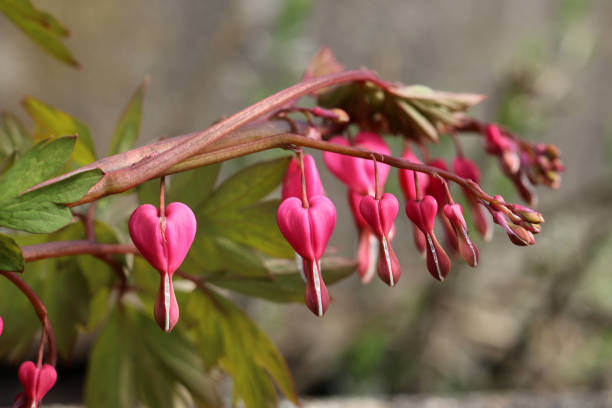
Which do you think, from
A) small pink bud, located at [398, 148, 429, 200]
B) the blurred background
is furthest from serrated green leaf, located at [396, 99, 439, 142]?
the blurred background

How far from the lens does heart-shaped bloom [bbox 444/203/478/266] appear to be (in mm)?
258

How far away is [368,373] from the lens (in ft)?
6.28

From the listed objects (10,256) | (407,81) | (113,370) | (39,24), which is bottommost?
(113,370)

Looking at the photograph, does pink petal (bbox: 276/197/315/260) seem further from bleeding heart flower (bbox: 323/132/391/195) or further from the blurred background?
the blurred background

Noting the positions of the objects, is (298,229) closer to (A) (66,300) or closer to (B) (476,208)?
(B) (476,208)

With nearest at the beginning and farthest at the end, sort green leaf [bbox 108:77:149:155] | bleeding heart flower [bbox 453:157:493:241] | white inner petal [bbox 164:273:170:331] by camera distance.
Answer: white inner petal [bbox 164:273:170:331] → bleeding heart flower [bbox 453:157:493:241] → green leaf [bbox 108:77:149:155]

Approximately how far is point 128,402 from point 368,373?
5.02 feet

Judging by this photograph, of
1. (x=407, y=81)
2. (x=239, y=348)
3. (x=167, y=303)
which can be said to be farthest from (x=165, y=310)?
(x=407, y=81)

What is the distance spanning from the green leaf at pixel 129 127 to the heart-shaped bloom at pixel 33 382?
202 millimetres

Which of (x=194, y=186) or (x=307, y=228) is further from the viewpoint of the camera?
(x=194, y=186)

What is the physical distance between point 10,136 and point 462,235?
1.09ft

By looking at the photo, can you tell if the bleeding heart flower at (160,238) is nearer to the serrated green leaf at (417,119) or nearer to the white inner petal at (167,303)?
the white inner petal at (167,303)

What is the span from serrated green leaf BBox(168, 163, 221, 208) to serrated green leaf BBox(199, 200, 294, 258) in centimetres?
1

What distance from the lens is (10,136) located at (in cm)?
43
